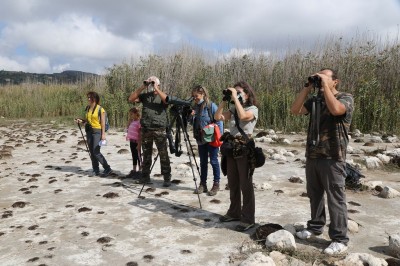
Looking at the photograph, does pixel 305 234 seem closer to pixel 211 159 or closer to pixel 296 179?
pixel 211 159

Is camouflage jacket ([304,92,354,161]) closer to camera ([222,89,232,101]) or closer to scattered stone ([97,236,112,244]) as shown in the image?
camera ([222,89,232,101])

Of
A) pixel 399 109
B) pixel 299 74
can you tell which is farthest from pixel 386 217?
pixel 299 74

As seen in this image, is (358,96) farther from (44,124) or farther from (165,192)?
(44,124)

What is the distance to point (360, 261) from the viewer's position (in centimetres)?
389

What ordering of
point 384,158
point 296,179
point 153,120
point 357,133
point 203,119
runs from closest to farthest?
point 203,119, point 153,120, point 296,179, point 384,158, point 357,133

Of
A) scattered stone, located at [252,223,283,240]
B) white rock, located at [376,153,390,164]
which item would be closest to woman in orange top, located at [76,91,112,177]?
scattered stone, located at [252,223,283,240]

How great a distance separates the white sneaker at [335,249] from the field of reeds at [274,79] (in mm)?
10509

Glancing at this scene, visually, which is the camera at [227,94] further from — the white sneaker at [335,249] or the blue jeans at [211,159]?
the white sneaker at [335,249]

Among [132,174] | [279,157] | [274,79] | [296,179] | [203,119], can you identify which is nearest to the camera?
[203,119]

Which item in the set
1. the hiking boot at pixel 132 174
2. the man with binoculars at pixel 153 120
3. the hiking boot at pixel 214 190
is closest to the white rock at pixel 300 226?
the hiking boot at pixel 214 190

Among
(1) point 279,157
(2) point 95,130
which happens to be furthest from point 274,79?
(2) point 95,130

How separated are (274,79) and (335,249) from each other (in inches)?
552

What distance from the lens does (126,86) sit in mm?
19203

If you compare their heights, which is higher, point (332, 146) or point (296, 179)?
point (332, 146)
